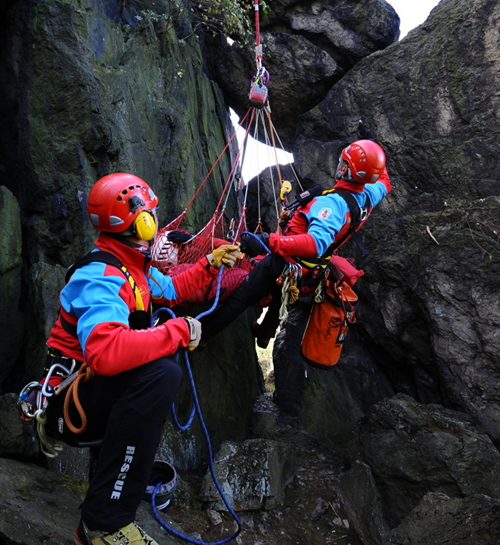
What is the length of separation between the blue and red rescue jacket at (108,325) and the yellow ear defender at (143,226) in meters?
0.09

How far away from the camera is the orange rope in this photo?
7.07ft

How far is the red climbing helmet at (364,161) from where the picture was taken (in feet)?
13.1

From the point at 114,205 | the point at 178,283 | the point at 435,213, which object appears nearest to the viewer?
the point at 114,205

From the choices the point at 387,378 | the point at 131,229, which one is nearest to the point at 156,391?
the point at 131,229

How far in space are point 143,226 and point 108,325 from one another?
2.35 ft

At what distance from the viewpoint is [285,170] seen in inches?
301

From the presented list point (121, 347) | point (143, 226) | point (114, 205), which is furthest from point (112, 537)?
point (114, 205)

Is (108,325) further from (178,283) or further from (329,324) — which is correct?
(329,324)

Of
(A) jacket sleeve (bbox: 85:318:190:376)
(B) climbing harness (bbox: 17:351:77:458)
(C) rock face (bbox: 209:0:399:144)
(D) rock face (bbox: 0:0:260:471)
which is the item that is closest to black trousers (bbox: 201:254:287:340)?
(D) rock face (bbox: 0:0:260:471)

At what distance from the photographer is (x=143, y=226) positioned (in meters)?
2.51

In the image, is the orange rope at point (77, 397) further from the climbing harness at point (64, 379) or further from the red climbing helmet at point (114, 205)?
the red climbing helmet at point (114, 205)

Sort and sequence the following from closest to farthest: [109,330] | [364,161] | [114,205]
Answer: [109,330], [114,205], [364,161]

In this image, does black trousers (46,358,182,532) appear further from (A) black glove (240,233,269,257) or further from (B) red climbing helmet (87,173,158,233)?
(A) black glove (240,233,269,257)

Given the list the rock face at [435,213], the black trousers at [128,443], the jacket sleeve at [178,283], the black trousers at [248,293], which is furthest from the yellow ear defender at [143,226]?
the rock face at [435,213]
